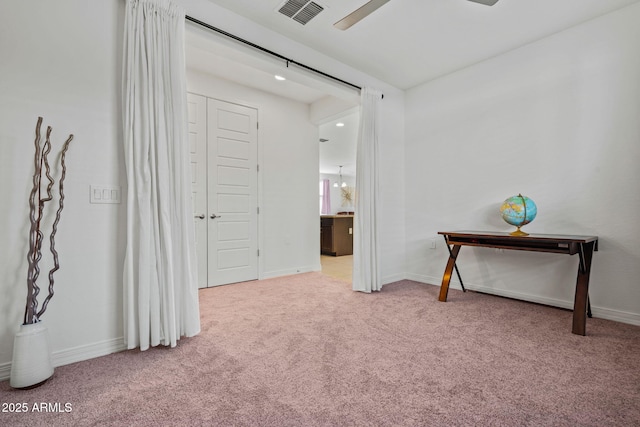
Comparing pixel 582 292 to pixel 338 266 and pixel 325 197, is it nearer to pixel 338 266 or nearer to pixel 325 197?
pixel 338 266

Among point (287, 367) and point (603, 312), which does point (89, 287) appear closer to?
point (287, 367)

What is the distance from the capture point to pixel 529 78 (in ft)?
9.76

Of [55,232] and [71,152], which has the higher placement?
[71,152]

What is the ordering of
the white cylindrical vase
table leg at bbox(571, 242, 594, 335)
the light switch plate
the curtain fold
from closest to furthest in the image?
the white cylindrical vase → the light switch plate → table leg at bbox(571, 242, 594, 335) → the curtain fold

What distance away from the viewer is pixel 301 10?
7.99 ft

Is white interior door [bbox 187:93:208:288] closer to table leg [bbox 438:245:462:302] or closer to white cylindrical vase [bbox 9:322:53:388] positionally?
white cylindrical vase [bbox 9:322:53:388]

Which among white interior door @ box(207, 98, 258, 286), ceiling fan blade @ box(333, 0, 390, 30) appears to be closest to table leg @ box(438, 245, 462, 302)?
ceiling fan blade @ box(333, 0, 390, 30)

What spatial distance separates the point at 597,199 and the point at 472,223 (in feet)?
3.58

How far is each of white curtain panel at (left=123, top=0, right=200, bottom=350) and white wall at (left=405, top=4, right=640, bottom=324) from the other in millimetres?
2904

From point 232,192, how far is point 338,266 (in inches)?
87.0

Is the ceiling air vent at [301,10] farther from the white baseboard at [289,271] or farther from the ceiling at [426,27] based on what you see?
the white baseboard at [289,271]

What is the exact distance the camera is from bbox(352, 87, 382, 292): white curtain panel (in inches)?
135

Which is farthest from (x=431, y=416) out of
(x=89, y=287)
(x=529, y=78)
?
(x=529, y=78)

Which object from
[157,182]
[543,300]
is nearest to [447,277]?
[543,300]
